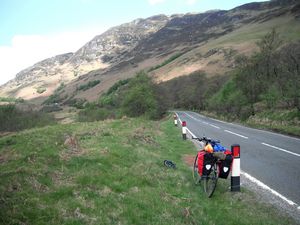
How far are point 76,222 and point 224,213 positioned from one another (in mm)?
2873

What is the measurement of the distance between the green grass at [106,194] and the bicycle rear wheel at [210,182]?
0.16 m

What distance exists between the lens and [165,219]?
5.93m

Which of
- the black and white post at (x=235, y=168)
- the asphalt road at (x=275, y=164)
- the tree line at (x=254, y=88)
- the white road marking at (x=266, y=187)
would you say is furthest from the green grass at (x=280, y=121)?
the black and white post at (x=235, y=168)

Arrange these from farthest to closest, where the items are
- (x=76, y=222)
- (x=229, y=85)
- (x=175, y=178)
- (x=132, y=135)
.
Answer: (x=229, y=85), (x=132, y=135), (x=175, y=178), (x=76, y=222)

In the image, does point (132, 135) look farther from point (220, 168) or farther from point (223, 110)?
point (223, 110)

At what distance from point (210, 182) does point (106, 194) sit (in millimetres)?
2620

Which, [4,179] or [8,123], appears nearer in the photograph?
[4,179]

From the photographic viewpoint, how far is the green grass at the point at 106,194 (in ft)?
18.9

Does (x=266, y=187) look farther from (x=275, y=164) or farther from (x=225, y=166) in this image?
(x=275, y=164)

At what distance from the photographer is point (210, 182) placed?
8.06 metres

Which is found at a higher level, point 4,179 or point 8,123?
point 4,179

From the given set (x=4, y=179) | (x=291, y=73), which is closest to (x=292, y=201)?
(x=4, y=179)

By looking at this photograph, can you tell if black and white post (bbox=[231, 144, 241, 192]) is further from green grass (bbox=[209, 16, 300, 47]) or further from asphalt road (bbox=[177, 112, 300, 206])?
green grass (bbox=[209, 16, 300, 47])

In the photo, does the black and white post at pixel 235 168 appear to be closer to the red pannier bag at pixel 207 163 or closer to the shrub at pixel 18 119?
the red pannier bag at pixel 207 163
